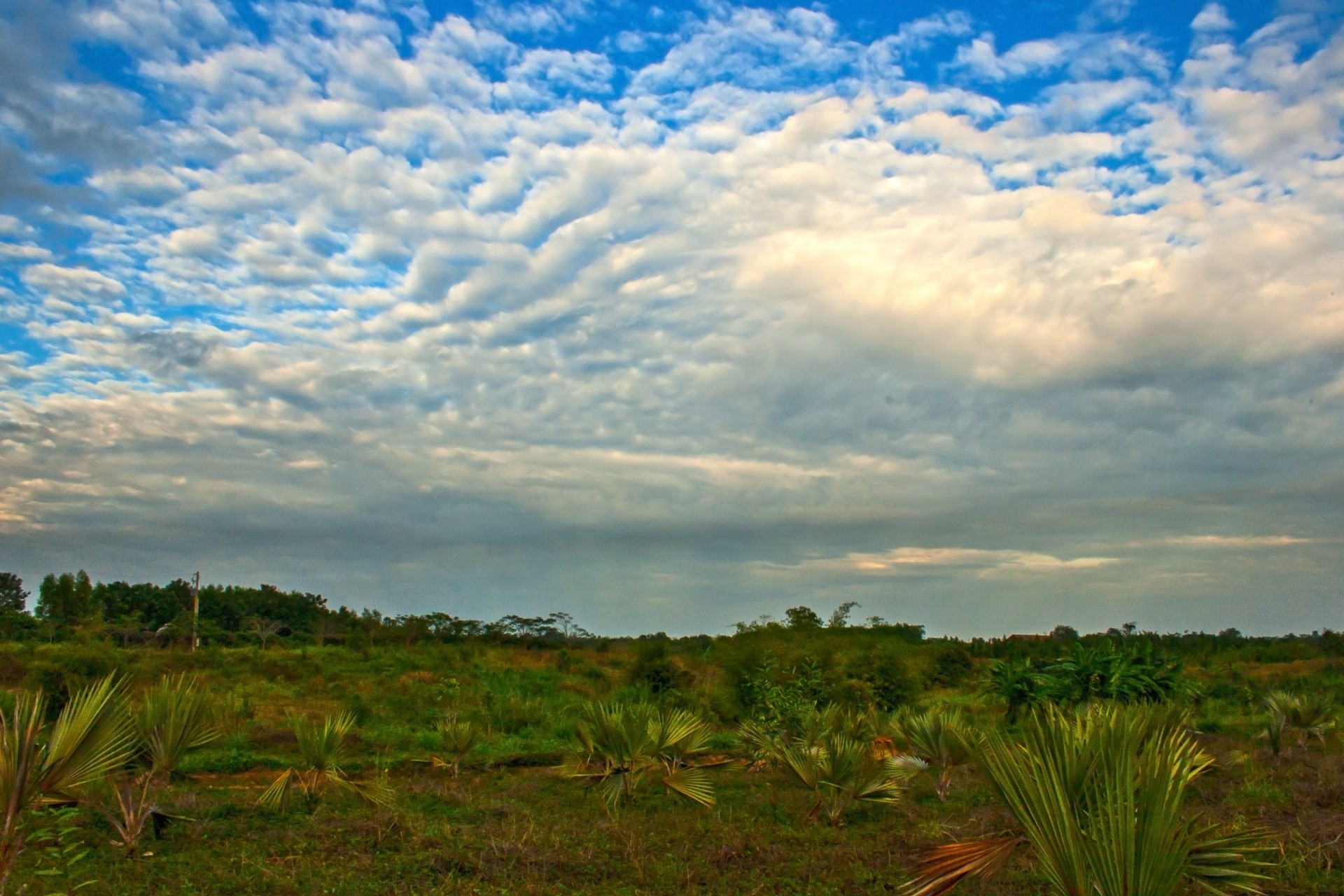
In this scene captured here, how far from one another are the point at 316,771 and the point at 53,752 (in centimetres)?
628

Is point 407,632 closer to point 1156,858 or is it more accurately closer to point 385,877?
point 385,877

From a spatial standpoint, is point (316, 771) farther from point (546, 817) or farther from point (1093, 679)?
point (1093, 679)

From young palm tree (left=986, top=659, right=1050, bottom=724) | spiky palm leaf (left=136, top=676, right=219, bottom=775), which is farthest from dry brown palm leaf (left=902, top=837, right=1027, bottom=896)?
young palm tree (left=986, top=659, right=1050, bottom=724)

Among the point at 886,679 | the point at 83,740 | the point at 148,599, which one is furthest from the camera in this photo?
the point at 148,599

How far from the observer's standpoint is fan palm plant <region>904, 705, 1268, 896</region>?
11.7 ft

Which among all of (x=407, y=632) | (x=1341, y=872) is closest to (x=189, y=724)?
(x=1341, y=872)

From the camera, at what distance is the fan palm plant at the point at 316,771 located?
11070mm

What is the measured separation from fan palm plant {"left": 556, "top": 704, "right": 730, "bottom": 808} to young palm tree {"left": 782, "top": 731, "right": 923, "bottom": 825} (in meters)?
1.24

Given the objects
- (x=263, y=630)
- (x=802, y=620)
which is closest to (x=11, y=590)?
(x=263, y=630)

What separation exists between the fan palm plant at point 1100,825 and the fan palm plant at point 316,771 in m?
8.80

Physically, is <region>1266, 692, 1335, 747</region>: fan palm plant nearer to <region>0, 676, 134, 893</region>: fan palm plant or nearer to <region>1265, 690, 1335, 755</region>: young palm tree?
<region>1265, 690, 1335, 755</region>: young palm tree

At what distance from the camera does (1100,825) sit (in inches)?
142

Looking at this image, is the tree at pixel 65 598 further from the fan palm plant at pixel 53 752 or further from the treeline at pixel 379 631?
the fan palm plant at pixel 53 752

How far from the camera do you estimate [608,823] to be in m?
10.8
